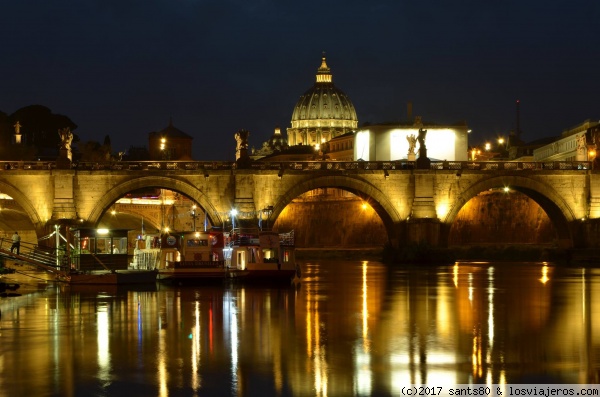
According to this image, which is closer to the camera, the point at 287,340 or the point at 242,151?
the point at 287,340

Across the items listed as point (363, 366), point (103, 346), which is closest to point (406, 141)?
point (103, 346)

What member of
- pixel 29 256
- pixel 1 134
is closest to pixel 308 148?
pixel 1 134

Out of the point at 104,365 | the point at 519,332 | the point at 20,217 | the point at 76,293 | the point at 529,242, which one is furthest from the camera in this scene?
the point at 529,242

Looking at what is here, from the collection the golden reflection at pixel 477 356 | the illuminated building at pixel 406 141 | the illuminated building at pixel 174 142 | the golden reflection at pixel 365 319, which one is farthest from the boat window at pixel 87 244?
the illuminated building at pixel 174 142

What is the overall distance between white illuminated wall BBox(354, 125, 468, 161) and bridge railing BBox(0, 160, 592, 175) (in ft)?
73.0

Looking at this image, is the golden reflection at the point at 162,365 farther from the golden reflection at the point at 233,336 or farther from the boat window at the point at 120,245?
the boat window at the point at 120,245

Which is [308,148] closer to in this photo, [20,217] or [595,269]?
[20,217]

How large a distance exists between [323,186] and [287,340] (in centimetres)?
4365

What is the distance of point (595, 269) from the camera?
60156mm

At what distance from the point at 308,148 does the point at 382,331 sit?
139 meters

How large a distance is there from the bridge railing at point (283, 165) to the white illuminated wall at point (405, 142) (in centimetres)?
2225

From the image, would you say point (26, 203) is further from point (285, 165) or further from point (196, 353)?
point (196, 353)

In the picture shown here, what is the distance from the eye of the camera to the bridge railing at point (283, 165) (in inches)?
2625

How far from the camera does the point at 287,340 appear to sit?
25641mm
